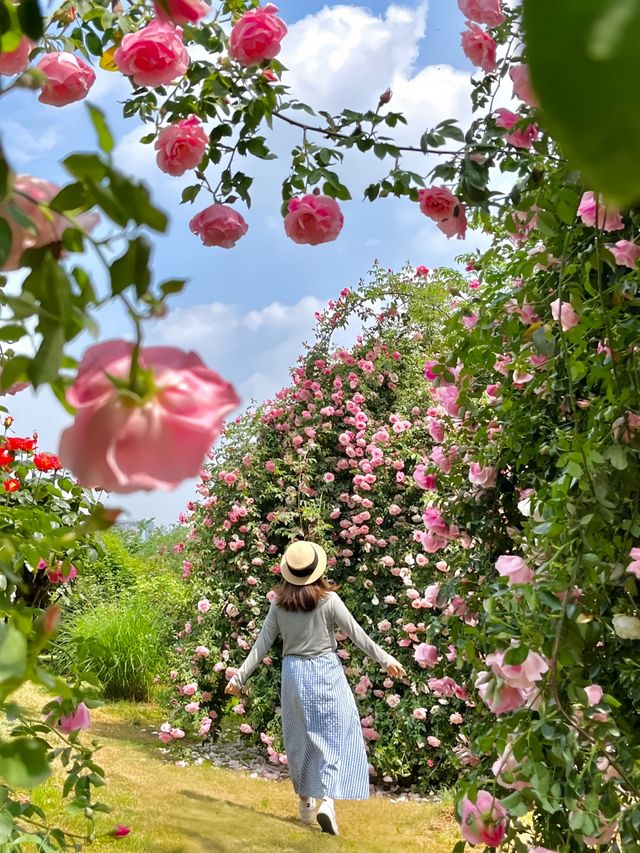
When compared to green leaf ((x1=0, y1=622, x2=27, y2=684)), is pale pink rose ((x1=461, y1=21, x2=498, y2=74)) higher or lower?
higher

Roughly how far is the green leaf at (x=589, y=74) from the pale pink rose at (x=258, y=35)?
1408mm

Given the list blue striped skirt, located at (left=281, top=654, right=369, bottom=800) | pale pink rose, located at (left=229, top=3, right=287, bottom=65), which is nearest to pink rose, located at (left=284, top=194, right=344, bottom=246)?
pale pink rose, located at (left=229, top=3, right=287, bottom=65)

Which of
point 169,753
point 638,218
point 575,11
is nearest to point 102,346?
point 575,11

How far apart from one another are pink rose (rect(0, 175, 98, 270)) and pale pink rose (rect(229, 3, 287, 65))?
0.96m

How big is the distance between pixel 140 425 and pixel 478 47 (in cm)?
165

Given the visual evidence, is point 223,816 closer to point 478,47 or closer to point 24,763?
point 478,47

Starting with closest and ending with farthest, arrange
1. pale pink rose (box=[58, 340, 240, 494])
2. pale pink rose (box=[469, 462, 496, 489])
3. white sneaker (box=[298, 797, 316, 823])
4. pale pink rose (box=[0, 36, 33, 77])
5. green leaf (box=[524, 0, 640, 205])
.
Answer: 1. green leaf (box=[524, 0, 640, 205])
2. pale pink rose (box=[58, 340, 240, 494])
3. pale pink rose (box=[0, 36, 33, 77])
4. pale pink rose (box=[469, 462, 496, 489])
5. white sneaker (box=[298, 797, 316, 823])

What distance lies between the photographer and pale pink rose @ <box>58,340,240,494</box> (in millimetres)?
388

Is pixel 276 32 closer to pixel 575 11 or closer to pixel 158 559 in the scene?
pixel 575 11

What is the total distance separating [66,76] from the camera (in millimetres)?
1301

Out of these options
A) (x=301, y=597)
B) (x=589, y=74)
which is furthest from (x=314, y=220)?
(x=301, y=597)

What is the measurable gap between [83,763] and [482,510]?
164 centimetres

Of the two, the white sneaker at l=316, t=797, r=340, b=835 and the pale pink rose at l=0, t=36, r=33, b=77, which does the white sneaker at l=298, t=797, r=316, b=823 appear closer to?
the white sneaker at l=316, t=797, r=340, b=835

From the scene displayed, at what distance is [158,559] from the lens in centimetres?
1056
